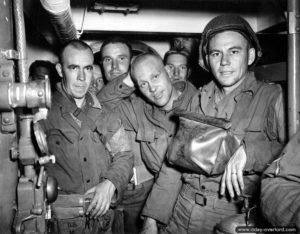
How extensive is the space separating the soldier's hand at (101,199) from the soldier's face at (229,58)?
1.16 m

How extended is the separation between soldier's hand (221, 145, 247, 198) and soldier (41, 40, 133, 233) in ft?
3.02

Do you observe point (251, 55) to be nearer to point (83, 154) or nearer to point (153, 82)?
point (153, 82)

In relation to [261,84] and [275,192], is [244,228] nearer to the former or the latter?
[275,192]

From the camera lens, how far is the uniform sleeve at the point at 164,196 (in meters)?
2.18

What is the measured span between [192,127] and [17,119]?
40.9 inches

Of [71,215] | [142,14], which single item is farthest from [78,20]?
[71,215]

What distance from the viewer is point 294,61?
1574mm

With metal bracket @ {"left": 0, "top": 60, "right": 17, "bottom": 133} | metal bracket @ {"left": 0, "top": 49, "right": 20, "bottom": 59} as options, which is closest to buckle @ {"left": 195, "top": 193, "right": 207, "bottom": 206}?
metal bracket @ {"left": 0, "top": 60, "right": 17, "bottom": 133}

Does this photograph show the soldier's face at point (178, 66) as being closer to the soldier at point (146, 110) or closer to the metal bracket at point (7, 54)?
the soldier at point (146, 110)

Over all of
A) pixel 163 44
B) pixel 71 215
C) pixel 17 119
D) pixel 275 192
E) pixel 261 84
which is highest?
pixel 163 44

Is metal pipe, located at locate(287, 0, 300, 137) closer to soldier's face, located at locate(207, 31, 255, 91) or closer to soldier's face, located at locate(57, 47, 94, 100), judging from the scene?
soldier's face, located at locate(207, 31, 255, 91)

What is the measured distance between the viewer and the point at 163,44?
4582 mm

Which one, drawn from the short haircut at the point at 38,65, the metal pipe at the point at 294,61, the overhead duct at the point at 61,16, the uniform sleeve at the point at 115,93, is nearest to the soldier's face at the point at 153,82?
the uniform sleeve at the point at 115,93

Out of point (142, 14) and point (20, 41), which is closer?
point (20, 41)
